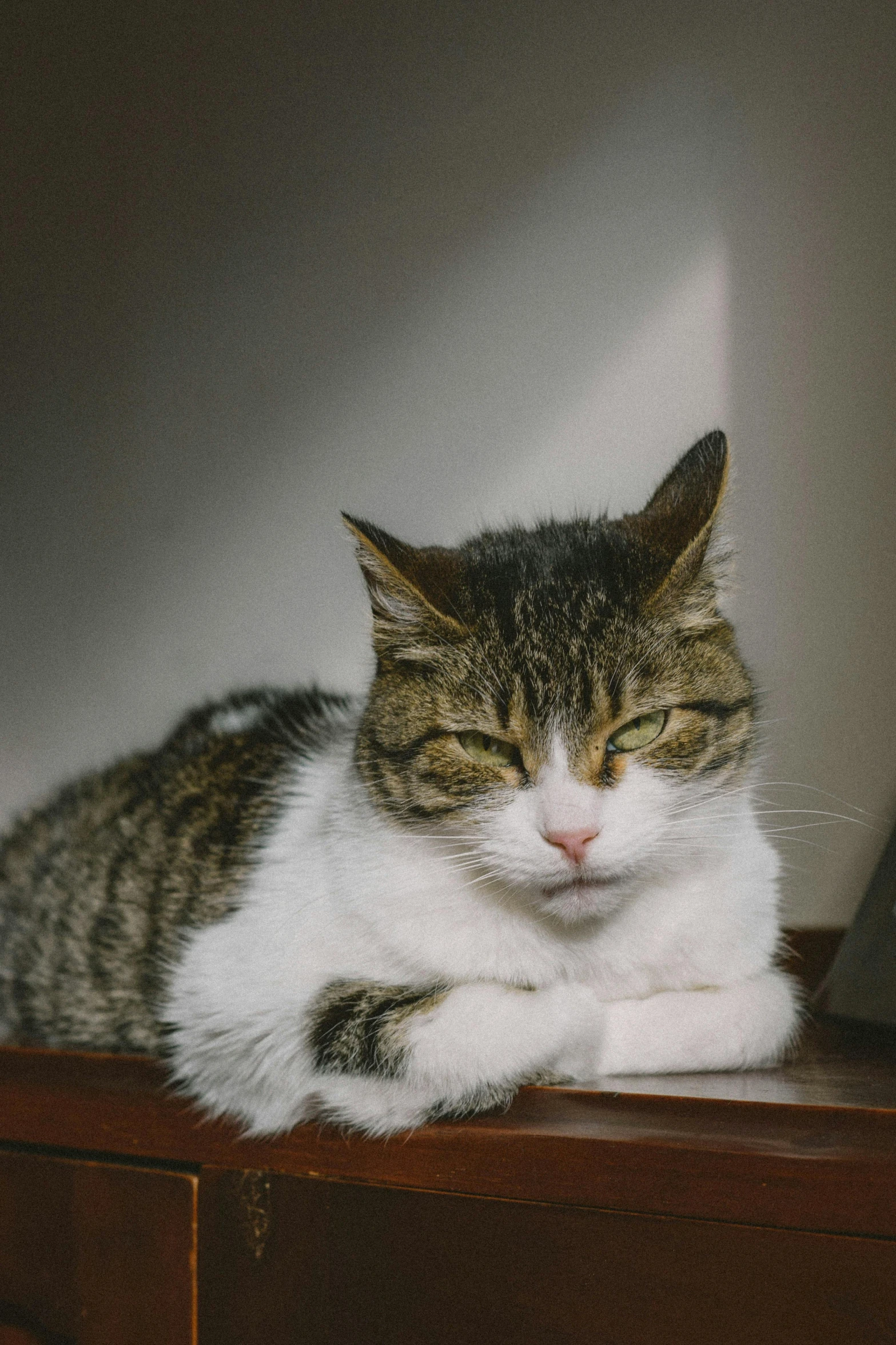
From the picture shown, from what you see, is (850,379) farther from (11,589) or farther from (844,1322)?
(11,589)

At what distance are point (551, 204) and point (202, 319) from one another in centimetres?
46

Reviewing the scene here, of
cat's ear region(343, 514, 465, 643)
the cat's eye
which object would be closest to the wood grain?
the cat's eye

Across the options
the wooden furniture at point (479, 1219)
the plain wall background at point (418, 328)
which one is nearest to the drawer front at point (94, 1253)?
the wooden furniture at point (479, 1219)

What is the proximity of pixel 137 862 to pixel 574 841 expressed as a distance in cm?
60

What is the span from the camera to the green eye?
2.25 ft

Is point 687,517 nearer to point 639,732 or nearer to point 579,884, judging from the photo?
point 639,732

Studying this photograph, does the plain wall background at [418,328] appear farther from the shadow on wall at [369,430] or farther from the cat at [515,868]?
the cat at [515,868]

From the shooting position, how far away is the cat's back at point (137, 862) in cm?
92

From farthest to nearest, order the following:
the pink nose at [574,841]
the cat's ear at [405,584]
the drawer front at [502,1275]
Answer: the cat's ear at [405,584] → the pink nose at [574,841] → the drawer front at [502,1275]

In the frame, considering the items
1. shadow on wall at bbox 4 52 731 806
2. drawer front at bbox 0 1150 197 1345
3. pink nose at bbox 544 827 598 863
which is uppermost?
shadow on wall at bbox 4 52 731 806

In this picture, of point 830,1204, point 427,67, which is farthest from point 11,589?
point 830,1204

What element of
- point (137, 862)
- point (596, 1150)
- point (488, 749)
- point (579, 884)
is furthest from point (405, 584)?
point (137, 862)

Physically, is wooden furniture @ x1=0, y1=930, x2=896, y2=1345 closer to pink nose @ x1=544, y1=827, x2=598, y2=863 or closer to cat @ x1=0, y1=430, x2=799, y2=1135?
cat @ x1=0, y1=430, x2=799, y2=1135

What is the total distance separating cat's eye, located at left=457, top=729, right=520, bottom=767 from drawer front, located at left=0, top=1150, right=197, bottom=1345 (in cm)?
38
